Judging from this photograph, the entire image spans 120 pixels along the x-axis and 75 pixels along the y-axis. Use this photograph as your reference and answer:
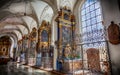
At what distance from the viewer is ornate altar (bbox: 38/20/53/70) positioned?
31.3ft

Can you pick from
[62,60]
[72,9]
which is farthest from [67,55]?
[72,9]

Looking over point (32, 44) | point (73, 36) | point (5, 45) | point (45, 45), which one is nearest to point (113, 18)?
point (73, 36)

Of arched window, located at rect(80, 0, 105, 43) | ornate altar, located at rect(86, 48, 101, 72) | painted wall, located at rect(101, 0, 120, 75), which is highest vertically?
arched window, located at rect(80, 0, 105, 43)

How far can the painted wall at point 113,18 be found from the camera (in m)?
2.84

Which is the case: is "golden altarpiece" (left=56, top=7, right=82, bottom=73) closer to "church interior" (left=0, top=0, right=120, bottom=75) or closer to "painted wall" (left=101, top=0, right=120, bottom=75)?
"church interior" (left=0, top=0, right=120, bottom=75)

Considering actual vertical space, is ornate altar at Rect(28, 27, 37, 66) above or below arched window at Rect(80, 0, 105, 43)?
below

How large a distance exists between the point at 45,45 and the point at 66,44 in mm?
3095

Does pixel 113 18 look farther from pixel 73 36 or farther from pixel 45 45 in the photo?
pixel 45 45

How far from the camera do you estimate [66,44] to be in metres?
7.76

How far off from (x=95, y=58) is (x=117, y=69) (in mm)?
4195

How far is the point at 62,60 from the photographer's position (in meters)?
7.17

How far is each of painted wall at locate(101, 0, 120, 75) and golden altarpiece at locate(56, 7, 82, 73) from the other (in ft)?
12.9

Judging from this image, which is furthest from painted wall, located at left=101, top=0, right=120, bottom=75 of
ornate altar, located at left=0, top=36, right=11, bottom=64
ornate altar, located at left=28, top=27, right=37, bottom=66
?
ornate altar, located at left=0, top=36, right=11, bottom=64

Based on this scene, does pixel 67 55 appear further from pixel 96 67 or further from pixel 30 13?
pixel 30 13
